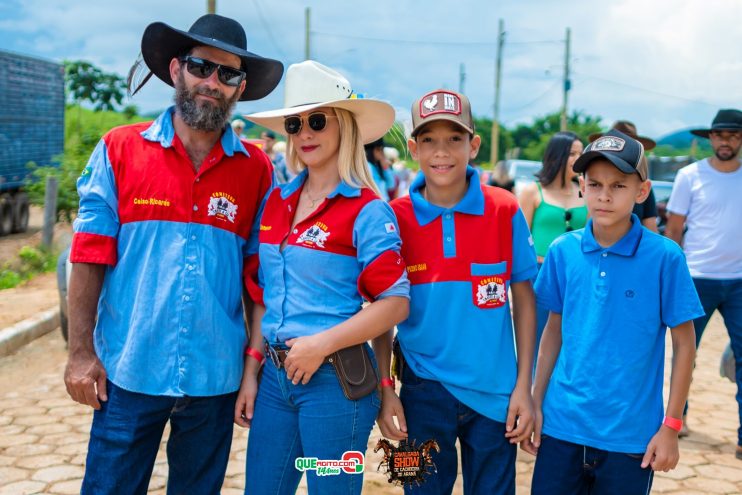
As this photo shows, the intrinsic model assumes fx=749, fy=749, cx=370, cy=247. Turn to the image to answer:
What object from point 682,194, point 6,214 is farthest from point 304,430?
point 6,214

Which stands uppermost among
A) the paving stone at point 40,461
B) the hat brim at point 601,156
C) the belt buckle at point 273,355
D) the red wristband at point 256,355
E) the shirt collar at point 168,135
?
the shirt collar at point 168,135

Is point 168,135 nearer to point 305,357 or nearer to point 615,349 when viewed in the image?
point 305,357

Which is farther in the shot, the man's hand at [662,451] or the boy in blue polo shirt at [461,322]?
the boy in blue polo shirt at [461,322]

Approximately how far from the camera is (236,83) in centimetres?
289

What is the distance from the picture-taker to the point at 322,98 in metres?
2.81

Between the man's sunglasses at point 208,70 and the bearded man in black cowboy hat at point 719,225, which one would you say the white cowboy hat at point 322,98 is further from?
the bearded man in black cowboy hat at point 719,225

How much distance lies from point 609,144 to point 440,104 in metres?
0.66

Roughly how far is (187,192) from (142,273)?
13.1 inches

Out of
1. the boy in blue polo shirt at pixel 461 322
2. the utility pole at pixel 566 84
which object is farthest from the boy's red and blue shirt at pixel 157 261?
the utility pole at pixel 566 84

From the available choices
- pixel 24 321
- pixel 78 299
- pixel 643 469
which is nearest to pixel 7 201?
pixel 24 321

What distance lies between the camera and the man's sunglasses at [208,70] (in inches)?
111

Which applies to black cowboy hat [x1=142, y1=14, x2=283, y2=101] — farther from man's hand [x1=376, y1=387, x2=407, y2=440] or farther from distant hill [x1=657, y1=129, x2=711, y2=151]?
distant hill [x1=657, y1=129, x2=711, y2=151]

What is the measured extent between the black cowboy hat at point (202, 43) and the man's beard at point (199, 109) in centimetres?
16

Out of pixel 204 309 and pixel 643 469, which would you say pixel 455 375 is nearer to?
pixel 643 469
